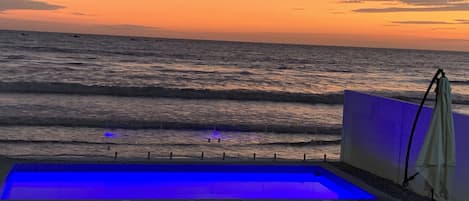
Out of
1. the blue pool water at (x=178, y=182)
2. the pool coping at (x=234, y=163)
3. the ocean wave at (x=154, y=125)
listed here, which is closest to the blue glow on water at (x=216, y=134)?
the ocean wave at (x=154, y=125)

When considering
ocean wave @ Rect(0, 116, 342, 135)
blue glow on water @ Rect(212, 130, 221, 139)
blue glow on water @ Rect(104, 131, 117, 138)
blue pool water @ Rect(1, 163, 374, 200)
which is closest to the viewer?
blue pool water @ Rect(1, 163, 374, 200)

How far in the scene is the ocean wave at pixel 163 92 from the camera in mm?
25828

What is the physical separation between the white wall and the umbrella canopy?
0.39 m

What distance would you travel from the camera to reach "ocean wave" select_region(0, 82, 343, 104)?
84.7ft

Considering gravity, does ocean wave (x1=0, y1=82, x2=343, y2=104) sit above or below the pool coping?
below

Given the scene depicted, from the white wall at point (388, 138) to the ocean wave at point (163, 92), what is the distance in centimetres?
1767

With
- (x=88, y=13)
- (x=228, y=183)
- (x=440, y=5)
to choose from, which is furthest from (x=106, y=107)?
(x=88, y=13)

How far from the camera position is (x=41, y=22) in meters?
48.9

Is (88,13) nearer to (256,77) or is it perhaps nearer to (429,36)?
(256,77)

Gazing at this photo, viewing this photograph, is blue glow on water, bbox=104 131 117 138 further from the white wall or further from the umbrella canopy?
the umbrella canopy

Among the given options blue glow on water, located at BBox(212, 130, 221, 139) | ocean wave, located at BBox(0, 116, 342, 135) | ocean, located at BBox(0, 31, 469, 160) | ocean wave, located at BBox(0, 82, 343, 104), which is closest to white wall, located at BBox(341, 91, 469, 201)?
ocean, located at BBox(0, 31, 469, 160)

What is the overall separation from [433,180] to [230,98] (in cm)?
→ 2067

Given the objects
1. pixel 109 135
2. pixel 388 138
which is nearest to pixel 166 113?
pixel 109 135

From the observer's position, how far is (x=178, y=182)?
7.57 metres
